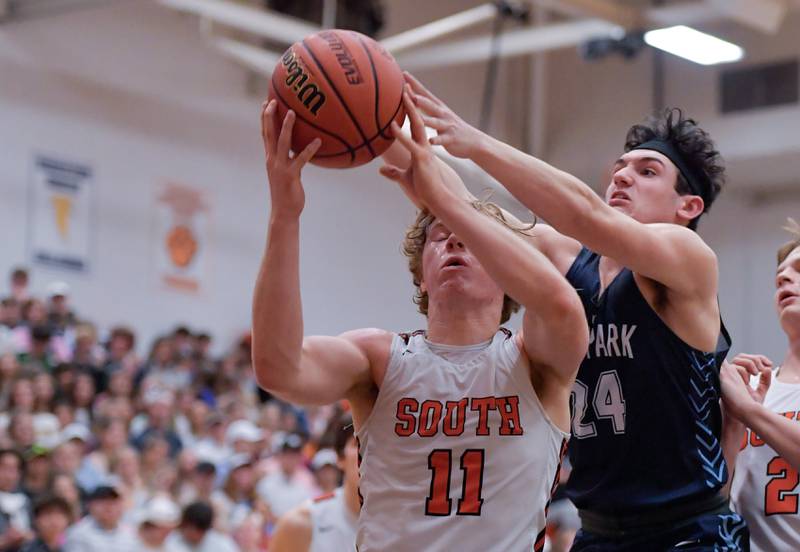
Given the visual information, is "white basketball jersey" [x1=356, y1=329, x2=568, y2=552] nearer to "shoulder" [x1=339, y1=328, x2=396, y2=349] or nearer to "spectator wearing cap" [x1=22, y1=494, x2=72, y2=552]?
"shoulder" [x1=339, y1=328, x2=396, y2=349]

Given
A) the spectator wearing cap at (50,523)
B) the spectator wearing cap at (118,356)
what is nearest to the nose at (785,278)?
the spectator wearing cap at (50,523)

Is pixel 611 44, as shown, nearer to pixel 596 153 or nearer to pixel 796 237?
pixel 596 153

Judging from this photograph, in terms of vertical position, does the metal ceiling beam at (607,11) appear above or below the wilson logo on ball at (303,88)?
above

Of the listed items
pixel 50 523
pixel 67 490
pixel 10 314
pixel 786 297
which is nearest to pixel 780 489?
pixel 786 297

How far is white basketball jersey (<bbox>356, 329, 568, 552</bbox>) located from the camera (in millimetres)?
3975

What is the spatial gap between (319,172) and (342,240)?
4.08 ft

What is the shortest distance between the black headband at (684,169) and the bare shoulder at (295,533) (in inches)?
96.6

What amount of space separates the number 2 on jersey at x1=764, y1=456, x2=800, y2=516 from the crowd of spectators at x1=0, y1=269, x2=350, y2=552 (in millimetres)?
4846

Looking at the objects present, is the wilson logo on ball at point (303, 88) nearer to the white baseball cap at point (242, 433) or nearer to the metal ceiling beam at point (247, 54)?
the white baseball cap at point (242, 433)

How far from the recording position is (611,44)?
19.2 metres

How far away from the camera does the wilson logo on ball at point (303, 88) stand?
3.75 meters

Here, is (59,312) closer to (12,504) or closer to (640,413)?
(12,504)

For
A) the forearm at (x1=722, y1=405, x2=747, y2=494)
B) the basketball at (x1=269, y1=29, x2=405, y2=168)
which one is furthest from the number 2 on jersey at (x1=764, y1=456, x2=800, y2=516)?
the basketball at (x1=269, y1=29, x2=405, y2=168)

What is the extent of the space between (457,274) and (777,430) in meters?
1.54
